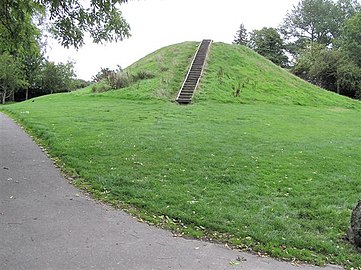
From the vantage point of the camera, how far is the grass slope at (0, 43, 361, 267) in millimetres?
4988

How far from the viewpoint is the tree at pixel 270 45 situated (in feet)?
175

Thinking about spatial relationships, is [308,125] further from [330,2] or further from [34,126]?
[330,2]

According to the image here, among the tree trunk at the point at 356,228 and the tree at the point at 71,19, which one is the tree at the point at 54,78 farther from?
the tree trunk at the point at 356,228

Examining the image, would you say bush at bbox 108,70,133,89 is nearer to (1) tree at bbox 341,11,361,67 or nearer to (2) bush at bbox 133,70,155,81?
(2) bush at bbox 133,70,155,81

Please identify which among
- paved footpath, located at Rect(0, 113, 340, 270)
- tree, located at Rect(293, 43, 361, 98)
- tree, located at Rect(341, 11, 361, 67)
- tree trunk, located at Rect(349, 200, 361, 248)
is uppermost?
tree, located at Rect(341, 11, 361, 67)

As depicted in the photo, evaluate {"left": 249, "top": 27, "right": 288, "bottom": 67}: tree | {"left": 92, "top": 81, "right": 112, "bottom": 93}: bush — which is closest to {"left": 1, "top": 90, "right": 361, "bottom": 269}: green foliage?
{"left": 92, "top": 81, "right": 112, "bottom": 93}: bush

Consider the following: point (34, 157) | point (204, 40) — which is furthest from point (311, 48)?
point (34, 157)

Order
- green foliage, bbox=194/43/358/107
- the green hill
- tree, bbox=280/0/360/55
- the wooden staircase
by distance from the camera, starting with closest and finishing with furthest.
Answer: the wooden staircase → the green hill → green foliage, bbox=194/43/358/107 → tree, bbox=280/0/360/55

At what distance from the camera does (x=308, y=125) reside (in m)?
15.0

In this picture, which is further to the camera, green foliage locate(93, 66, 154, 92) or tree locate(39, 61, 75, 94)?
tree locate(39, 61, 75, 94)

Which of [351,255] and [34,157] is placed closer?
[351,255]

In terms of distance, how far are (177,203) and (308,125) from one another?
10905 mm

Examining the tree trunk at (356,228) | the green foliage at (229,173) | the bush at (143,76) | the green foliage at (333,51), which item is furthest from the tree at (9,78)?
the tree trunk at (356,228)

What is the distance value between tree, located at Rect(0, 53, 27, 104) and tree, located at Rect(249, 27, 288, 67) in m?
33.9
